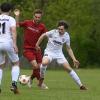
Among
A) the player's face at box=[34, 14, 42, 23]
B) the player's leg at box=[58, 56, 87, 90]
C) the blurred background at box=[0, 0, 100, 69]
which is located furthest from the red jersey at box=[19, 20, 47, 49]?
the blurred background at box=[0, 0, 100, 69]

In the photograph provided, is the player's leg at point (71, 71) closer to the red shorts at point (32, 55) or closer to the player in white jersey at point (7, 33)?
the red shorts at point (32, 55)

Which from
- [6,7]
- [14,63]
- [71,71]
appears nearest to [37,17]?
[71,71]

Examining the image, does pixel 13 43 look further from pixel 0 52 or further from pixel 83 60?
pixel 83 60

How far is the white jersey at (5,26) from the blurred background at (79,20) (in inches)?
1743

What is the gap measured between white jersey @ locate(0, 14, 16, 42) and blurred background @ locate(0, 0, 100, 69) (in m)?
44.3

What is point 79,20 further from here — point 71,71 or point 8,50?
point 8,50

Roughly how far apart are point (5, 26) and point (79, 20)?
158 ft

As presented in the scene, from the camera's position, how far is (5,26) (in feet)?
48.3

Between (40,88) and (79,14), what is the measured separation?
149ft

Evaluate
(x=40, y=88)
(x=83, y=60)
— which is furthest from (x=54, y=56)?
(x=83, y=60)

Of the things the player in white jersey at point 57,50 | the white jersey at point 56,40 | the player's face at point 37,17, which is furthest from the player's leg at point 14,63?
the player's face at point 37,17

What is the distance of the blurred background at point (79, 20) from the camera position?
6043cm

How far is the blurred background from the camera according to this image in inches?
2379

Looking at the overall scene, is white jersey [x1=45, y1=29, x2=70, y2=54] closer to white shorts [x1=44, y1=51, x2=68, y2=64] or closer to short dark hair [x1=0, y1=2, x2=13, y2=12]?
white shorts [x1=44, y1=51, x2=68, y2=64]
